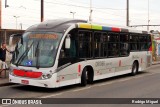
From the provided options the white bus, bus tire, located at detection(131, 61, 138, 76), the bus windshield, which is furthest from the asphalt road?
bus tire, located at detection(131, 61, 138, 76)

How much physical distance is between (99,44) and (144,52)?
6406 mm

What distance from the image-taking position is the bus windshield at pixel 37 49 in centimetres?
1228

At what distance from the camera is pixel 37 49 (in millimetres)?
12461

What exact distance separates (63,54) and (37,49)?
970 millimetres

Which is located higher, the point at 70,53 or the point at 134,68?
the point at 70,53

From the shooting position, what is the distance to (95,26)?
49.0 feet

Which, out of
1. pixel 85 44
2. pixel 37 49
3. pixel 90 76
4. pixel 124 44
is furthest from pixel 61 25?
pixel 124 44

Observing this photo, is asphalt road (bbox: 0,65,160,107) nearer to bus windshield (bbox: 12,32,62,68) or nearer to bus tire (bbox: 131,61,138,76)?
bus windshield (bbox: 12,32,62,68)

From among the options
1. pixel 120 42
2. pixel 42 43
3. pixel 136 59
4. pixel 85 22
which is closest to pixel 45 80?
pixel 42 43

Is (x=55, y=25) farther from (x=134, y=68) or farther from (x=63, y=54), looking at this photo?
(x=134, y=68)

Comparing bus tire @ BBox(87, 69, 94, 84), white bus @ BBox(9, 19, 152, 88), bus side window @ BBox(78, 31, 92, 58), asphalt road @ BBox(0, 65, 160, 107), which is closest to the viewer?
asphalt road @ BBox(0, 65, 160, 107)

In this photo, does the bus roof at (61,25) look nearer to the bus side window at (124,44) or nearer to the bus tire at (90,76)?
the bus tire at (90,76)

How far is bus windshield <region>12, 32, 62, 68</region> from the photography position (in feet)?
40.3

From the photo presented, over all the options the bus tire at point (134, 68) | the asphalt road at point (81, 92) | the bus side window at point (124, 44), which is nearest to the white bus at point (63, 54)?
the asphalt road at point (81, 92)
